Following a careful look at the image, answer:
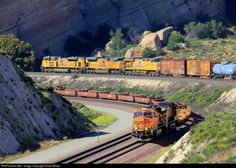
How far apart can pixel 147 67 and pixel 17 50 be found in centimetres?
3097

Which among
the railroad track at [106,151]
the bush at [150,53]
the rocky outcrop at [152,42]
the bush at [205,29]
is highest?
the bush at [205,29]

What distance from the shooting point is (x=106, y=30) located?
433 ft

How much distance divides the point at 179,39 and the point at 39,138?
85.9 m

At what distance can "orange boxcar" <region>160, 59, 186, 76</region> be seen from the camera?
3103 inches

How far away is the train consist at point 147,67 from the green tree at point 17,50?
4.05m

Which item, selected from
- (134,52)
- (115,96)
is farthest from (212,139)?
(134,52)

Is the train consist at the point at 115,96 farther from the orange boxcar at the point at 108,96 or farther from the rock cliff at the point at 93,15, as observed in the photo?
the rock cliff at the point at 93,15

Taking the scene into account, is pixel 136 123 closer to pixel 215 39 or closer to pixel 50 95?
pixel 50 95

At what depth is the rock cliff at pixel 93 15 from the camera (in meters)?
120

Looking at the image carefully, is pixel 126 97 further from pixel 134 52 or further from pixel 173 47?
pixel 173 47

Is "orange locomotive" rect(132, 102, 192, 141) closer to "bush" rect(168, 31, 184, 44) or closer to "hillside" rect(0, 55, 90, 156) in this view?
"hillside" rect(0, 55, 90, 156)

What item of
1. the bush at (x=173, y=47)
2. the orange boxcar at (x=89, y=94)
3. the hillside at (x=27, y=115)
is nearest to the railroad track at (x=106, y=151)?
the hillside at (x=27, y=115)

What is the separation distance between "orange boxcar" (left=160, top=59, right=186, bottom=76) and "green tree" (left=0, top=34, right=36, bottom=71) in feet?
111

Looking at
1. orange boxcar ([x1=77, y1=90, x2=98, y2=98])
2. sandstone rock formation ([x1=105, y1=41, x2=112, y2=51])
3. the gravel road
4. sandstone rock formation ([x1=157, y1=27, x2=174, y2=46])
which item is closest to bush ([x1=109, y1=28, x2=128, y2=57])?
sandstone rock formation ([x1=105, y1=41, x2=112, y2=51])
